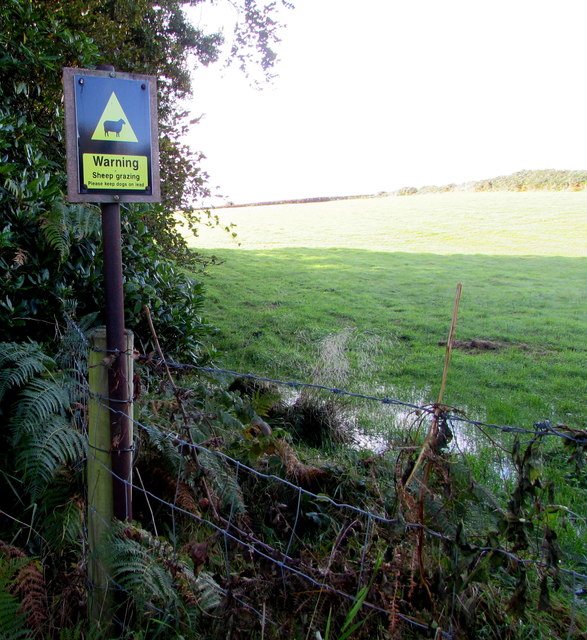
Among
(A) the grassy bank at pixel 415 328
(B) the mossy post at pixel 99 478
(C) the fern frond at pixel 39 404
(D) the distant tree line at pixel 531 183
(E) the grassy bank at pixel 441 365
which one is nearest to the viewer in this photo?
(E) the grassy bank at pixel 441 365

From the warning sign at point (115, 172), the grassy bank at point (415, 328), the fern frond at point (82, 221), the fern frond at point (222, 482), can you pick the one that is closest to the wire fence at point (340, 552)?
the fern frond at point (222, 482)

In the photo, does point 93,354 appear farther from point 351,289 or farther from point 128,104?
point 351,289

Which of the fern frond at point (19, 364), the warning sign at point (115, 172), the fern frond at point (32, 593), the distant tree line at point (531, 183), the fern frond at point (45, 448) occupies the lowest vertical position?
the fern frond at point (32, 593)

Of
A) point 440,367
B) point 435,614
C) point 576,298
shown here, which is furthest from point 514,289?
point 435,614

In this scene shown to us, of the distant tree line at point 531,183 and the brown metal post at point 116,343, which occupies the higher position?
the distant tree line at point 531,183

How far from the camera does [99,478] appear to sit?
244 centimetres

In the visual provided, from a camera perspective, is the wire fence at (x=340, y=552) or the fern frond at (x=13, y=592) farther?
the fern frond at (x=13, y=592)

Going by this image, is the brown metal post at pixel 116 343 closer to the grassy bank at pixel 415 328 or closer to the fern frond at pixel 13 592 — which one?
the fern frond at pixel 13 592

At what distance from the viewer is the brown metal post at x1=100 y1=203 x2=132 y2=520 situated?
235cm

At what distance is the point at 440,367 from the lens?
318 inches

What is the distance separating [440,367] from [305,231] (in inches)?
860

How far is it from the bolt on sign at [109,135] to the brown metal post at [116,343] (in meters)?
0.10

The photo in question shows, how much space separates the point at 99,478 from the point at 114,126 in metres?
1.51

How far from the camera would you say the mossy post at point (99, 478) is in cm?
239
